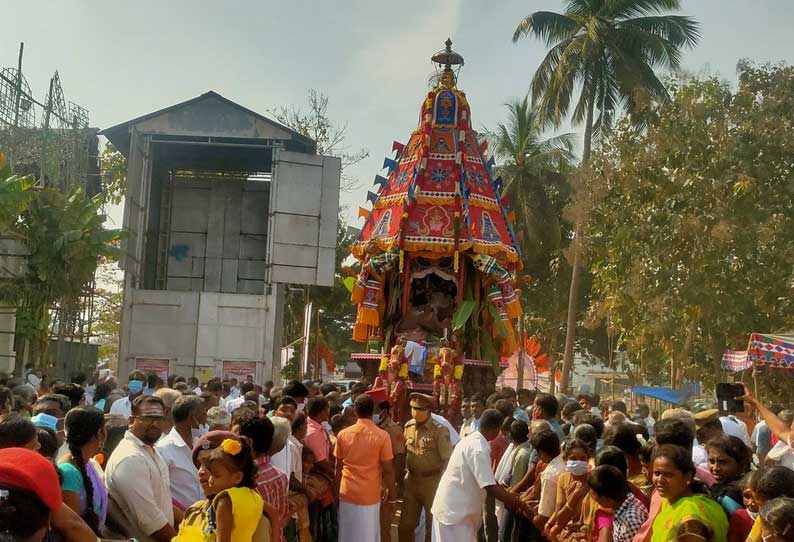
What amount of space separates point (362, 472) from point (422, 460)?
29.8 inches

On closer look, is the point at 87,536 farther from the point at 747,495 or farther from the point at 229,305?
the point at 229,305

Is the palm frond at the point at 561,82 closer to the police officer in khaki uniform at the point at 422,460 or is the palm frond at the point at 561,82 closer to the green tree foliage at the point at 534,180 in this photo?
the green tree foliage at the point at 534,180

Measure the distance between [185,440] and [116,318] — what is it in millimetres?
37267

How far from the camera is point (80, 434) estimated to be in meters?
4.61

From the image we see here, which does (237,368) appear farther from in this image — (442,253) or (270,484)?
(270,484)

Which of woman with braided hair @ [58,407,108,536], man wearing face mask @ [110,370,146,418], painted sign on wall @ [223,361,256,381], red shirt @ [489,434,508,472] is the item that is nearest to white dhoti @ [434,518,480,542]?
red shirt @ [489,434,508,472]

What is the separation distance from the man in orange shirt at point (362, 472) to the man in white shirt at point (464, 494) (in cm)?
77

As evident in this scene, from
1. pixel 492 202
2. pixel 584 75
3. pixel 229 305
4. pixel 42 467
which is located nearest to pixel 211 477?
pixel 42 467

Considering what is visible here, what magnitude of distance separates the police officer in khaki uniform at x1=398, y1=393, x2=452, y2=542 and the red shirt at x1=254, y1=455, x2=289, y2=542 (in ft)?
9.41

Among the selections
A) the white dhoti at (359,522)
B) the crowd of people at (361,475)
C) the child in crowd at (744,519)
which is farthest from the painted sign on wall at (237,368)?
the child in crowd at (744,519)

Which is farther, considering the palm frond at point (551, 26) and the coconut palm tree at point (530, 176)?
the coconut palm tree at point (530, 176)

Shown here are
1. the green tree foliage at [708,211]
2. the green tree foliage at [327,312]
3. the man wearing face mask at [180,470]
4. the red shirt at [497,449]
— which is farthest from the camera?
the green tree foliage at [327,312]

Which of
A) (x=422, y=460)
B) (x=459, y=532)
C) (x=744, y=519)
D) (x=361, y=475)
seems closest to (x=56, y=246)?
(x=422, y=460)

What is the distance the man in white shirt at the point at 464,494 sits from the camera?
6.57 meters
